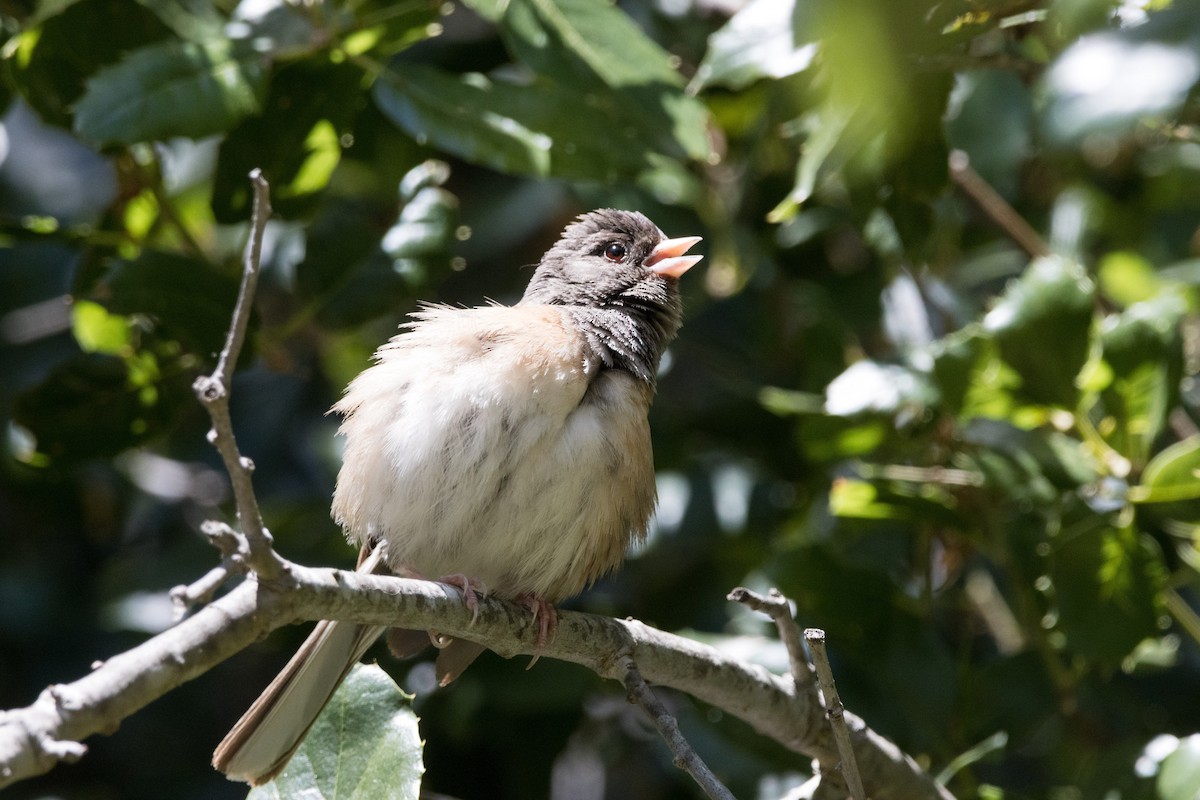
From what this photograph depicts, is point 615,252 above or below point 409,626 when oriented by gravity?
below

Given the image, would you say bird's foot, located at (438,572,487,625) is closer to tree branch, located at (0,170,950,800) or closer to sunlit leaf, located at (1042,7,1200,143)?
tree branch, located at (0,170,950,800)

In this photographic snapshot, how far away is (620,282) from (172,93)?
4.05 ft

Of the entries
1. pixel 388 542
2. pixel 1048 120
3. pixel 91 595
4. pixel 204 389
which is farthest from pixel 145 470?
pixel 1048 120

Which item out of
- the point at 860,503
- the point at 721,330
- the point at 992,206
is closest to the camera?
the point at 860,503

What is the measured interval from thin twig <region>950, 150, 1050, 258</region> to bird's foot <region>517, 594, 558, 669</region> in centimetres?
204

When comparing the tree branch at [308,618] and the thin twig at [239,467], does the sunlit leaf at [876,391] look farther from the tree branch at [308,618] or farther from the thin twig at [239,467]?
the thin twig at [239,467]

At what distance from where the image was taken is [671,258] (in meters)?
3.39

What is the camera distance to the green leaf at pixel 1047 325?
272 cm

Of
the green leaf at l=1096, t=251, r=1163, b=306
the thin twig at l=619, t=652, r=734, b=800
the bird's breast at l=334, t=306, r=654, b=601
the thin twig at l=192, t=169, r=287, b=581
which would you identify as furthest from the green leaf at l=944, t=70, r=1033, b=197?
the thin twig at l=192, t=169, r=287, b=581

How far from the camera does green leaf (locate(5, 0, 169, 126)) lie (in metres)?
3.02

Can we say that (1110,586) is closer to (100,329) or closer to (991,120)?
(991,120)

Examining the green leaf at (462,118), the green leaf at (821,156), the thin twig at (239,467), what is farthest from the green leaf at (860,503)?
the thin twig at (239,467)

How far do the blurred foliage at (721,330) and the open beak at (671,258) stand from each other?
0.48ft

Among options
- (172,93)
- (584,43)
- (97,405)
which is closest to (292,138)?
(172,93)
